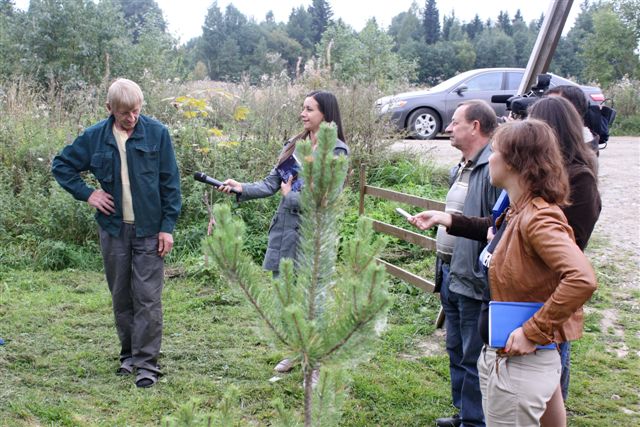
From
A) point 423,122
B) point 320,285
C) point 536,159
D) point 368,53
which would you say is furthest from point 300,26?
point 320,285

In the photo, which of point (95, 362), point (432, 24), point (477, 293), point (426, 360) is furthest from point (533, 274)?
point (432, 24)

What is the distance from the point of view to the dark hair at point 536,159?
8.14 feet

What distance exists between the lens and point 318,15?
7600 centimetres

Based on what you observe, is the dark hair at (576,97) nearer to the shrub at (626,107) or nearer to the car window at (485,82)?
the car window at (485,82)

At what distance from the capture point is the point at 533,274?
245 cm

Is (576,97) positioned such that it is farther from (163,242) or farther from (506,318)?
Result: (163,242)

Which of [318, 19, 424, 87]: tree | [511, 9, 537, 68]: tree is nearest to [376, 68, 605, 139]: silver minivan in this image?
[318, 19, 424, 87]: tree

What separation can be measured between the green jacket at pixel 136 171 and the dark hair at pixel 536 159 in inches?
93.9

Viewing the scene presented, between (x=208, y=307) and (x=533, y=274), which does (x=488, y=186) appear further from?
(x=208, y=307)

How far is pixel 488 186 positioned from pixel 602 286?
347 cm

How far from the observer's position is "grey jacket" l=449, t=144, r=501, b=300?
3338mm

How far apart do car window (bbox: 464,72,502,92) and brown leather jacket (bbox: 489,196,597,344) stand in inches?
480

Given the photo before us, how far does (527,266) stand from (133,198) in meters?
2.55

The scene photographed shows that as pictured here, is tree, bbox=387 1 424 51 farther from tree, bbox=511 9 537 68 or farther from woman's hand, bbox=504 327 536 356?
woman's hand, bbox=504 327 536 356
